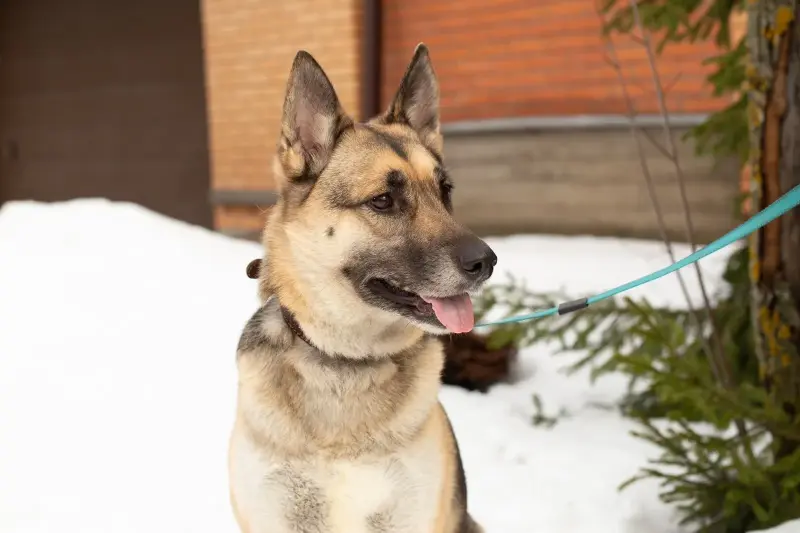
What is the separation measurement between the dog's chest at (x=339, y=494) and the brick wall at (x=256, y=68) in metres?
5.34

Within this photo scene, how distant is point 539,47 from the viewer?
619 centimetres

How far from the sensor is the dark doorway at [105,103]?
830 cm

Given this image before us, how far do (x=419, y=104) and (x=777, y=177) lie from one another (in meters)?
1.32

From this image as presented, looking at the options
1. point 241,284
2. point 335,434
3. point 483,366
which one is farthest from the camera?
point 241,284

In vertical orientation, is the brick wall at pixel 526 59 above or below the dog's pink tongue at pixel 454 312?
below

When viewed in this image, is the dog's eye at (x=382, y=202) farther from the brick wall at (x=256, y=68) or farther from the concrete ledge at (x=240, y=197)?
the concrete ledge at (x=240, y=197)

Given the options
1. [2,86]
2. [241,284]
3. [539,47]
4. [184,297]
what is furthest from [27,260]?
[2,86]

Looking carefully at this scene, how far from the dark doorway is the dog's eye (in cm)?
684

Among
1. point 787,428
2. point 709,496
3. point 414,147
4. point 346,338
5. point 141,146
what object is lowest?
point 141,146

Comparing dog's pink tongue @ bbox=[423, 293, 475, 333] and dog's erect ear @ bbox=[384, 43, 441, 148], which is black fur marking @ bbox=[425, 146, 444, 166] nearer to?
dog's erect ear @ bbox=[384, 43, 441, 148]

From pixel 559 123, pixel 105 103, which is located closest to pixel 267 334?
pixel 559 123

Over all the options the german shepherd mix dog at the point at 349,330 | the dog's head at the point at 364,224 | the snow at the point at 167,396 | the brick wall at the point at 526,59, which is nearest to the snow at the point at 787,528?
the snow at the point at 167,396

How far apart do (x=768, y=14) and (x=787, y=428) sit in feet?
4.61

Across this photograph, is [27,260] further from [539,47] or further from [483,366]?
[539,47]
